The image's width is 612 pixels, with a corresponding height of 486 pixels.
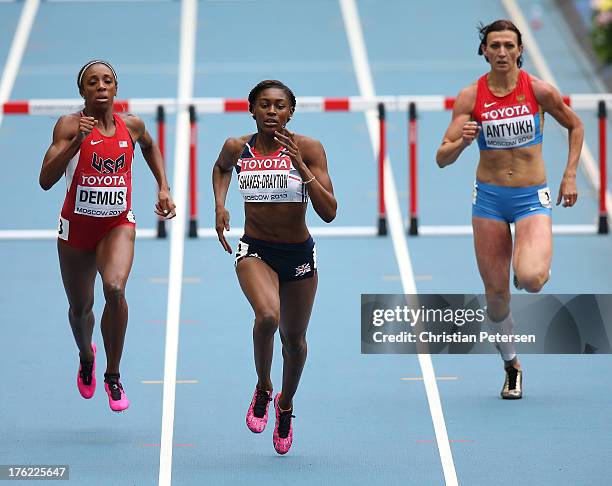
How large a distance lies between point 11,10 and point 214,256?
8.80 metres

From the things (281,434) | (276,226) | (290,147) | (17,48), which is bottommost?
(281,434)

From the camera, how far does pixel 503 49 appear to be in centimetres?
960

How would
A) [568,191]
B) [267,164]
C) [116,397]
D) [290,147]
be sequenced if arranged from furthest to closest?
[568,191] → [116,397] → [267,164] → [290,147]

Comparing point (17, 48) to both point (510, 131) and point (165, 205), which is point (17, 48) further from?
point (510, 131)

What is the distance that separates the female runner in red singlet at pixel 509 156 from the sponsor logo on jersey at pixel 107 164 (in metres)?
1.99

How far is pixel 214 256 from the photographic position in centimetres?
1401

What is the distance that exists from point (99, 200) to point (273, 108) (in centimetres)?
139

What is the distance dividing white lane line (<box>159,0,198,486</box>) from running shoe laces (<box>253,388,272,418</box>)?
0.59m

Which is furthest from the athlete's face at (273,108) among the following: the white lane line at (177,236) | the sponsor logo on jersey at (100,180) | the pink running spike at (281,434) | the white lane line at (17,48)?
the white lane line at (17,48)

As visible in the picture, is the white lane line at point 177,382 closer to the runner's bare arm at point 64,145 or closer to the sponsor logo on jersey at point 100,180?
the sponsor logo on jersey at point 100,180

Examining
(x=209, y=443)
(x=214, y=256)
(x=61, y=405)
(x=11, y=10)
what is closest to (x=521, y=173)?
(x=209, y=443)

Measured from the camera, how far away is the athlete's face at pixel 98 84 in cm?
902
